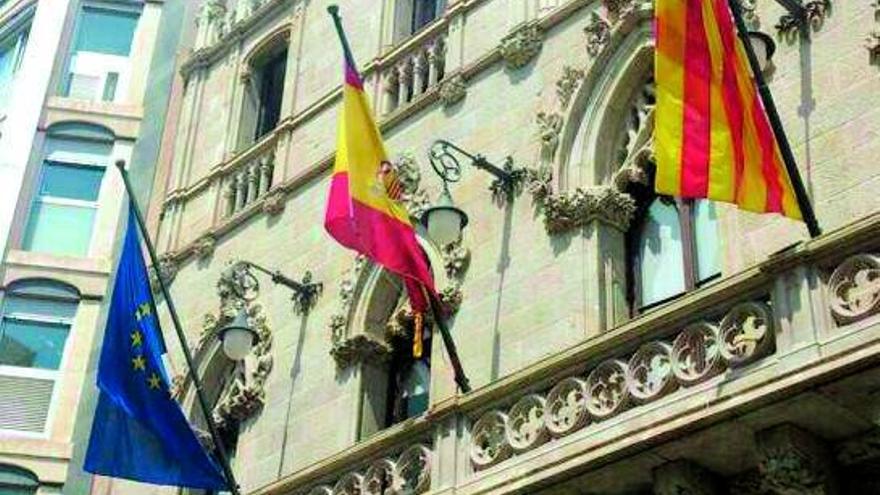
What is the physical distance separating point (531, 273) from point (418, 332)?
4.80ft

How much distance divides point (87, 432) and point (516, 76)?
10.4 metres

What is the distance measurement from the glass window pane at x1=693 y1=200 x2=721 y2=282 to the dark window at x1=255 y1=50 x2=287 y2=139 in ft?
34.6

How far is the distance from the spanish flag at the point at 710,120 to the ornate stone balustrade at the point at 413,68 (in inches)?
296

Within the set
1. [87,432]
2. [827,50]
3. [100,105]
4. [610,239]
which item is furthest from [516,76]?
[100,105]

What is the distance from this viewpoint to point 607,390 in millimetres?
14172

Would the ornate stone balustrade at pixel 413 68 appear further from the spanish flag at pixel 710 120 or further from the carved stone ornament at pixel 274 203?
the spanish flag at pixel 710 120

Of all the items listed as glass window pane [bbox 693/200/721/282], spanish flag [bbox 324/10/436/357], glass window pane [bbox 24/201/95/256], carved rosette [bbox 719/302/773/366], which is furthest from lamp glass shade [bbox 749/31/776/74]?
glass window pane [bbox 24/201/95/256]

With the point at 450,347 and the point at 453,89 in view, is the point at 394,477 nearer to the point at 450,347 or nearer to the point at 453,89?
the point at 450,347

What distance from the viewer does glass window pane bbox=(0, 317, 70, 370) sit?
26.8 meters

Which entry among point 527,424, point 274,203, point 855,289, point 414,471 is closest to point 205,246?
point 274,203

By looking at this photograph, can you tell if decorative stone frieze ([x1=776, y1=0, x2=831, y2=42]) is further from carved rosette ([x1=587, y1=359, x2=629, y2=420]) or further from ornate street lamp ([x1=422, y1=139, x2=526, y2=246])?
carved rosette ([x1=587, y1=359, x2=629, y2=420])

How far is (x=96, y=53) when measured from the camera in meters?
31.2

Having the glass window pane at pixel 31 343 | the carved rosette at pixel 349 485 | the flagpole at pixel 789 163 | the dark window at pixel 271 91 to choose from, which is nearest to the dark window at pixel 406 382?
the carved rosette at pixel 349 485

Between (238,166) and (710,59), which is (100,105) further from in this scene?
(710,59)
